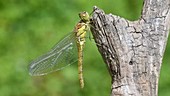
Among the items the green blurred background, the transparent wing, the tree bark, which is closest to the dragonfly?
the transparent wing

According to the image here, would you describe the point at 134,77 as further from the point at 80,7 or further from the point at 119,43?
the point at 80,7

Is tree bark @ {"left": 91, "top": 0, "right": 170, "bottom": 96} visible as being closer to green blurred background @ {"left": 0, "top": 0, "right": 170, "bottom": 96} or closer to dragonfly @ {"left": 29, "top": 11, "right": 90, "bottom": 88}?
dragonfly @ {"left": 29, "top": 11, "right": 90, "bottom": 88}

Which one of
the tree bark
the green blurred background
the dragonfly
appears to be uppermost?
the green blurred background

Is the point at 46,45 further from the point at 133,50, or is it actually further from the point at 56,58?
the point at 133,50

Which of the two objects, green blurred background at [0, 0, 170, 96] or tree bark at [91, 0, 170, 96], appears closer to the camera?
tree bark at [91, 0, 170, 96]

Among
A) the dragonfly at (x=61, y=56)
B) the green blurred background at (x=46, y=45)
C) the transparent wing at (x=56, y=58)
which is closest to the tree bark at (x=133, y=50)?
the dragonfly at (x=61, y=56)

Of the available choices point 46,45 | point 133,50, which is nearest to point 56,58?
point 133,50
